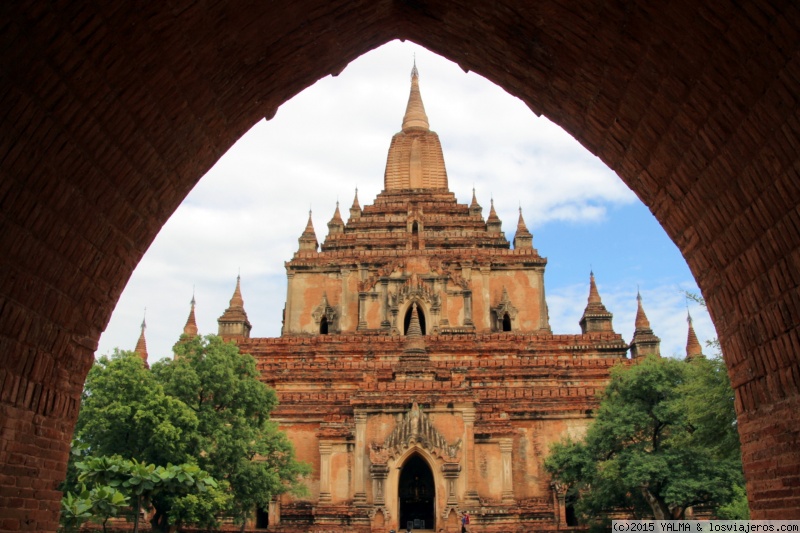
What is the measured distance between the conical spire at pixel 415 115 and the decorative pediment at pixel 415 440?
35835 millimetres

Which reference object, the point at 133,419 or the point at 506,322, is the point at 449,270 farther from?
the point at 133,419

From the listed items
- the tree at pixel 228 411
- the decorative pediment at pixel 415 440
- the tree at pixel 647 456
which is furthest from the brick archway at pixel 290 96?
the decorative pediment at pixel 415 440

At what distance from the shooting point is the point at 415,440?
102 ft

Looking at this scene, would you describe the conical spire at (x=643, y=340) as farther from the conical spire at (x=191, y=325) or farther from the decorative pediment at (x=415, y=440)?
the conical spire at (x=191, y=325)

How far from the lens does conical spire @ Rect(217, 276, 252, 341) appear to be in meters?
52.8

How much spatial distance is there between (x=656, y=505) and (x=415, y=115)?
42930 millimetres

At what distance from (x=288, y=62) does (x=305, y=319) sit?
42.8 m

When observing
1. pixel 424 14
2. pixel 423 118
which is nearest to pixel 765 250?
pixel 424 14

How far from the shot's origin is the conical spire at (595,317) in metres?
50.5

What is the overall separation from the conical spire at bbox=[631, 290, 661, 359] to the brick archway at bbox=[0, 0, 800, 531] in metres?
43.6

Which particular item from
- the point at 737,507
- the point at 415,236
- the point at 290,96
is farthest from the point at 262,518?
the point at 290,96

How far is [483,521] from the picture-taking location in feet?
100

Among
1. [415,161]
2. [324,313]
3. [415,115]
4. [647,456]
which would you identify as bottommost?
[647,456]

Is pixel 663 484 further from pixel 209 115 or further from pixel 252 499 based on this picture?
pixel 209 115
